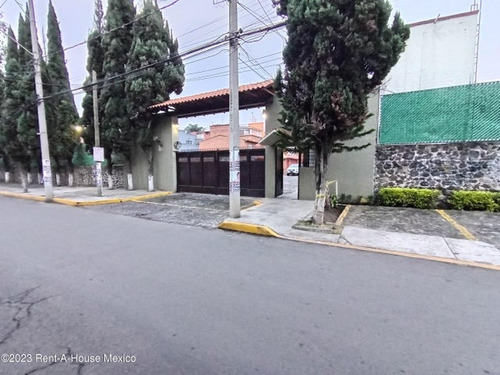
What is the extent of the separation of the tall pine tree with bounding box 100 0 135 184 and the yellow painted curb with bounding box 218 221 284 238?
9.58 m

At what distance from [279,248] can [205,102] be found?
884 centimetres

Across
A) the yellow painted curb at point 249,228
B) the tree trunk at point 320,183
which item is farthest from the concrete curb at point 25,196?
the tree trunk at point 320,183

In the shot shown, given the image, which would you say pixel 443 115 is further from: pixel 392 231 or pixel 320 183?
pixel 320 183

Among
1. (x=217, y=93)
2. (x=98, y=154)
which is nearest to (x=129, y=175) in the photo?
(x=98, y=154)

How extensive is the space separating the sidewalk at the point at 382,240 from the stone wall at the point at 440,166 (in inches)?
149

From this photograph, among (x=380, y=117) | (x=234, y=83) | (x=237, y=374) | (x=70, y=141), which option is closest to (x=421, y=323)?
(x=237, y=374)

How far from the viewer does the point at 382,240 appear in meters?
5.52

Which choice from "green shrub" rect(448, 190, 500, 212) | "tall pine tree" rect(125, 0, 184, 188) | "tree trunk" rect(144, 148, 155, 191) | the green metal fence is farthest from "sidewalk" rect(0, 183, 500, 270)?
"tall pine tree" rect(125, 0, 184, 188)

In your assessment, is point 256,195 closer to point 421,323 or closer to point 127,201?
point 127,201

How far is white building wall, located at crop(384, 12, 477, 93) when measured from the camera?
1155 cm

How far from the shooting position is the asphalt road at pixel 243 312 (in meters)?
2.21

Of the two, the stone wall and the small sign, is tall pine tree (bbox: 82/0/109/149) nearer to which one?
the small sign

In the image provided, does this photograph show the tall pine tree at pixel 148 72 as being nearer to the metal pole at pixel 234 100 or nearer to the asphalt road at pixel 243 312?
the metal pole at pixel 234 100

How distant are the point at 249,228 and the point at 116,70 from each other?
1202cm
